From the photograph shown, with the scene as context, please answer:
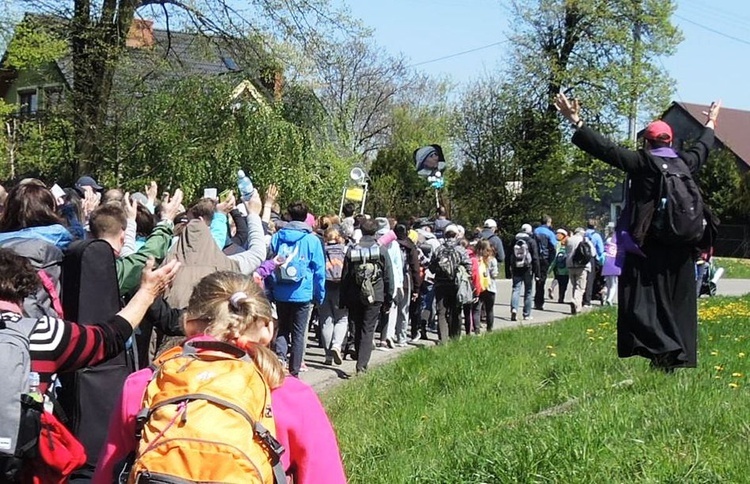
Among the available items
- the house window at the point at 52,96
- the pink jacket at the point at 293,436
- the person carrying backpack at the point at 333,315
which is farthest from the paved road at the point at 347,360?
the house window at the point at 52,96

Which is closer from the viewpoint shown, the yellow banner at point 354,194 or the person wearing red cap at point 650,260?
the person wearing red cap at point 650,260

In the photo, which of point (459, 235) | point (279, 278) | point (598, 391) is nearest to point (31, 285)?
point (598, 391)

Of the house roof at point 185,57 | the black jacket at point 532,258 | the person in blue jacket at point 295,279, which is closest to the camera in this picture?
the person in blue jacket at point 295,279

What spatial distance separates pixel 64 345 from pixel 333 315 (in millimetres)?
9440

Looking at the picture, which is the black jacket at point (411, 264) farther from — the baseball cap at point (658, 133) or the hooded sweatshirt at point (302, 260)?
the baseball cap at point (658, 133)

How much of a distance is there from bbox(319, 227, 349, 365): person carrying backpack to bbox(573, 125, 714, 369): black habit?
670cm

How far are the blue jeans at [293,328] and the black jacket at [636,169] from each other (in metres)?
5.33

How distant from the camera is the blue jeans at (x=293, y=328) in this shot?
1145cm

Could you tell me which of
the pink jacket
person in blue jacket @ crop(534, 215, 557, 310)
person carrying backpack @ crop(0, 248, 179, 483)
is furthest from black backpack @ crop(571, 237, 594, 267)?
the pink jacket

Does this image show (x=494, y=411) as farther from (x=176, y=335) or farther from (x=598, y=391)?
(x=176, y=335)

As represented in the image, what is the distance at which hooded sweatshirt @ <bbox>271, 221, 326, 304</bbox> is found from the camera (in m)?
11.3

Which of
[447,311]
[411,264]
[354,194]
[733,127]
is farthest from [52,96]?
[733,127]

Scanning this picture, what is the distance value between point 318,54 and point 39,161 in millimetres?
7761

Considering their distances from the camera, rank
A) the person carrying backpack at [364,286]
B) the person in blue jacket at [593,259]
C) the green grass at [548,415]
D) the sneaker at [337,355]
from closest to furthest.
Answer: the green grass at [548,415] < the person carrying backpack at [364,286] < the sneaker at [337,355] < the person in blue jacket at [593,259]
